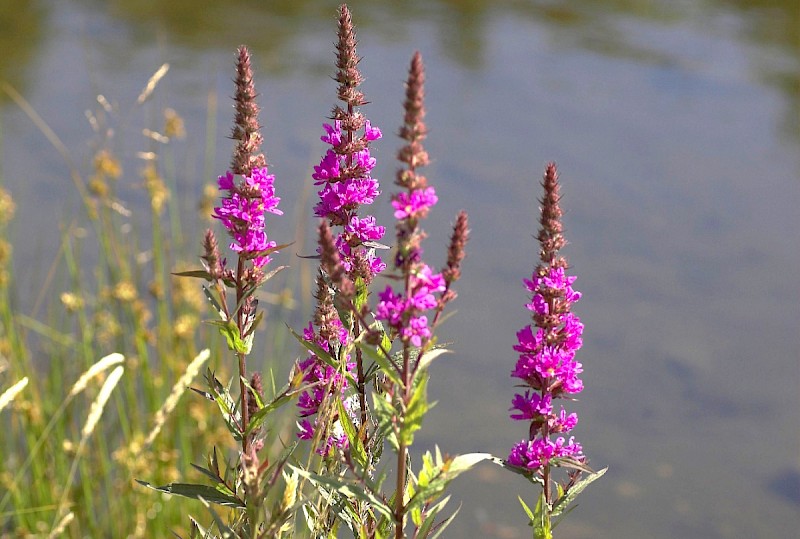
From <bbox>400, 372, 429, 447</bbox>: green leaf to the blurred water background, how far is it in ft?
10.9

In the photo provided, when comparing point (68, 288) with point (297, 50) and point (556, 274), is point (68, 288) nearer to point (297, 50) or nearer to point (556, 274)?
point (556, 274)

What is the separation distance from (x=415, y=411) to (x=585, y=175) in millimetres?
6716

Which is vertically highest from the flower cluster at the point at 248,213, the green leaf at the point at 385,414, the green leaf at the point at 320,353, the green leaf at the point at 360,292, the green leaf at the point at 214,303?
the flower cluster at the point at 248,213

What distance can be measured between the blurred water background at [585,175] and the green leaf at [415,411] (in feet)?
10.9

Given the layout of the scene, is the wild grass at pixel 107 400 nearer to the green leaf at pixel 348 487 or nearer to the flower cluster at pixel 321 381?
the flower cluster at pixel 321 381

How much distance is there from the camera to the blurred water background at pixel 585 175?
234 inches

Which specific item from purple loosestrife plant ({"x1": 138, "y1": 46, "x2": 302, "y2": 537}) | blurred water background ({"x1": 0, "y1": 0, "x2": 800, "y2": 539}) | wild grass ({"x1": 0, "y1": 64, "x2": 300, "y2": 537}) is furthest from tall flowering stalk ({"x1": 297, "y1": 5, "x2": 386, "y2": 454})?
blurred water background ({"x1": 0, "y1": 0, "x2": 800, "y2": 539})

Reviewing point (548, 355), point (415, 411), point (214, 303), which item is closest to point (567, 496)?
point (548, 355)

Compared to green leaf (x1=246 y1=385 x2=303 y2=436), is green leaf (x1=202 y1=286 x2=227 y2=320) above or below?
above

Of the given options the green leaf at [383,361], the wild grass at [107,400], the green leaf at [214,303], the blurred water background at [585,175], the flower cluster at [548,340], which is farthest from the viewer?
the blurred water background at [585,175]

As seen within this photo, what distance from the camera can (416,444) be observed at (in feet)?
19.3

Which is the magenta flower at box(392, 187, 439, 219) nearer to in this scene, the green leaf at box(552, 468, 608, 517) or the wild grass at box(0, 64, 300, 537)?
the green leaf at box(552, 468, 608, 517)

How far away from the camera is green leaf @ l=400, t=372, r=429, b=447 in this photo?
1864mm

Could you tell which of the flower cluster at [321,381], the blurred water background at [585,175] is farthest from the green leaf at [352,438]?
the blurred water background at [585,175]
